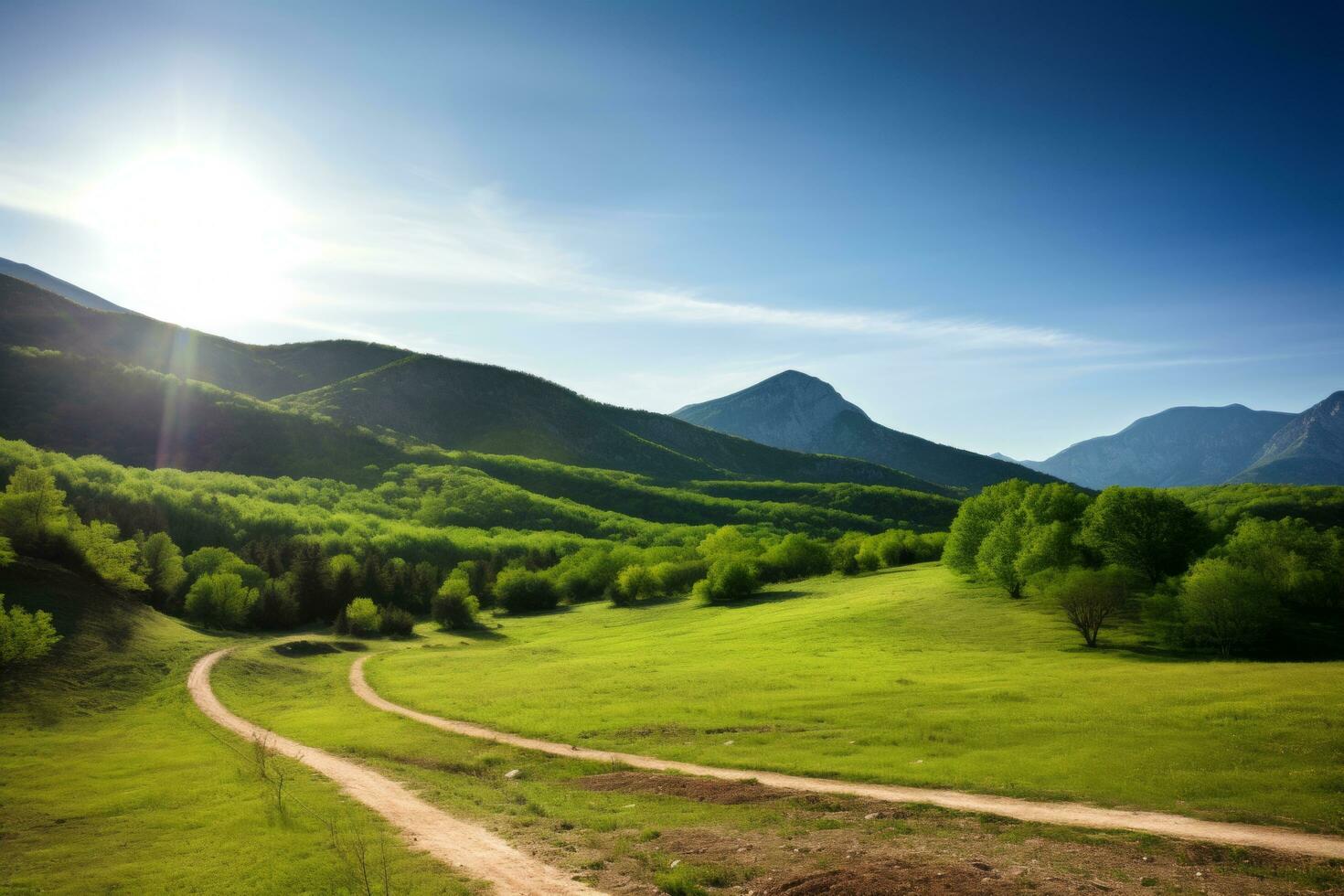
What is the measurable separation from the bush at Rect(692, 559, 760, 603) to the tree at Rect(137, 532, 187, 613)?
78.1 m

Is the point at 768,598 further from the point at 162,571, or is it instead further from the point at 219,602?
the point at 162,571

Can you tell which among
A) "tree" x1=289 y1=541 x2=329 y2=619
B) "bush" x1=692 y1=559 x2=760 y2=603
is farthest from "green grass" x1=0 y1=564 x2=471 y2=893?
"bush" x1=692 y1=559 x2=760 y2=603

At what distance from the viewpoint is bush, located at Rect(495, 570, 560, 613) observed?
127625 mm

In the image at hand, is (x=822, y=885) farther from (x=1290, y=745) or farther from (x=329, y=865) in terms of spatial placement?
(x=1290, y=745)

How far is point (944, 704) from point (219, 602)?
93.1 meters

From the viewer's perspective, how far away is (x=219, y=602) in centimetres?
9138

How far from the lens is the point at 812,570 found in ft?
422

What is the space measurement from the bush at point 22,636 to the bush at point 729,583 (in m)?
79.5

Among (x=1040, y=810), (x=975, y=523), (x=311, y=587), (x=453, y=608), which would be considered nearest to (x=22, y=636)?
(x=453, y=608)

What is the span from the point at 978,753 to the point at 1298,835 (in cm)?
1165

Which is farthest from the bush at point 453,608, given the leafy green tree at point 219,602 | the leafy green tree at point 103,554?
the leafy green tree at point 103,554

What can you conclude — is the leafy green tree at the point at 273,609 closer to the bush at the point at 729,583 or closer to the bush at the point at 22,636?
the bush at the point at 22,636

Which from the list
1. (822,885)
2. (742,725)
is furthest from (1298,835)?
(742,725)

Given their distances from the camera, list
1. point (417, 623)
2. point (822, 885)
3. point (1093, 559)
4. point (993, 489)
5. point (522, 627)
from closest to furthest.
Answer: point (822, 885) → point (1093, 559) → point (993, 489) → point (522, 627) → point (417, 623)
